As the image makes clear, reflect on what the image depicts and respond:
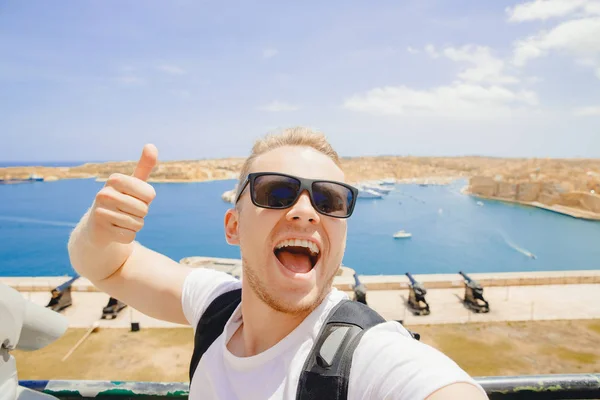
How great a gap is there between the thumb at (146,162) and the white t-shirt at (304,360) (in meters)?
0.56

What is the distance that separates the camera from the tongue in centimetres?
122

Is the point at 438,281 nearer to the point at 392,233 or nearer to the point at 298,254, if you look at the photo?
the point at 298,254

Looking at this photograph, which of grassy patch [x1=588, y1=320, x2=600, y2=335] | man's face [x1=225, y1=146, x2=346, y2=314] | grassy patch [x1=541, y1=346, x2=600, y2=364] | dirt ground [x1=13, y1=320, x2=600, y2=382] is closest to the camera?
man's face [x1=225, y1=146, x2=346, y2=314]

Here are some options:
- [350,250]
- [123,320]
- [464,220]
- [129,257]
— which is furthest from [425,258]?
[129,257]

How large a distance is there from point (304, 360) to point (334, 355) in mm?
146

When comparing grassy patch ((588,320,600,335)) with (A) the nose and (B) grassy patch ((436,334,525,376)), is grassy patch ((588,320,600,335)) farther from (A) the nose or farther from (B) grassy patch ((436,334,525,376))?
(A) the nose

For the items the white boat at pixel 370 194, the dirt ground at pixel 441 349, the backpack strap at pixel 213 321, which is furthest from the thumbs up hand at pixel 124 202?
the white boat at pixel 370 194

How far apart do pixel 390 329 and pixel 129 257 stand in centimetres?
120

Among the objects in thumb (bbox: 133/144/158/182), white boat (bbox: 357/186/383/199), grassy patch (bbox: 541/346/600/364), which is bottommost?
white boat (bbox: 357/186/383/199)

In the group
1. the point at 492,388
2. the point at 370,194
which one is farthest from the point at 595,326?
the point at 370,194

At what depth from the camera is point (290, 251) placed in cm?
129

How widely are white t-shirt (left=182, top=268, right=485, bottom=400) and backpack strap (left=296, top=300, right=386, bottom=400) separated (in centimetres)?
2

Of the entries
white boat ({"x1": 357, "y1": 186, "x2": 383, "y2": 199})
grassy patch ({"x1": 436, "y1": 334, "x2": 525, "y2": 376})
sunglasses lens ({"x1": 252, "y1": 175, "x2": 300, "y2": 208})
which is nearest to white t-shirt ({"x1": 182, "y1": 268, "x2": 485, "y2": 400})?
sunglasses lens ({"x1": 252, "y1": 175, "x2": 300, "y2": 208})

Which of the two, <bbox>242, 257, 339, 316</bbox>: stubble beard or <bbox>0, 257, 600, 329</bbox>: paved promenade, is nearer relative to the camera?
<bbox>242, 257, 339, 316</bbox>: stubble beard
